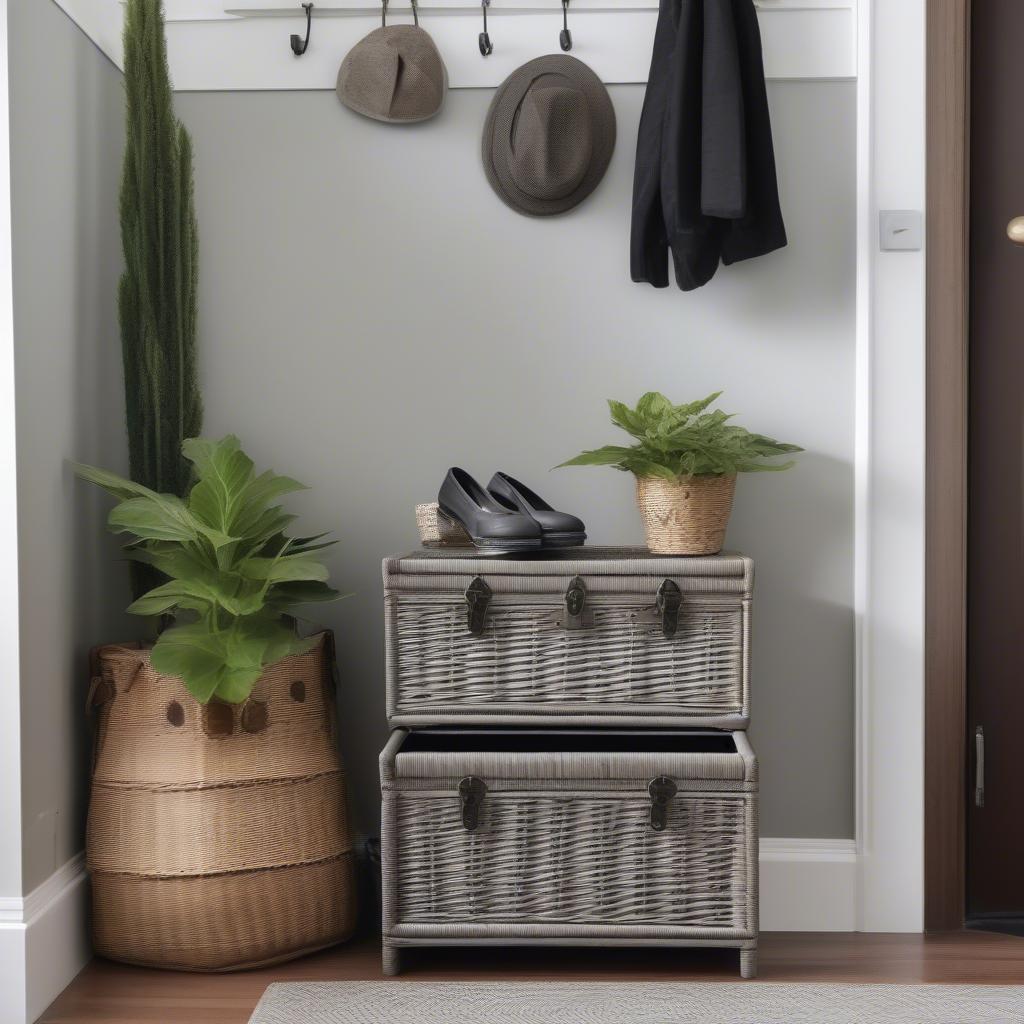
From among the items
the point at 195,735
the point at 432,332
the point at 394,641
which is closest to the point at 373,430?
the point at 432,332

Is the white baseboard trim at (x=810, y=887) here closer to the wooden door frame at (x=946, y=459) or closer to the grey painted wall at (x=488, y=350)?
the grey painted wall at (x=488, y=350)

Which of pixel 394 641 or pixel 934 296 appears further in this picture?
pixel 934 296

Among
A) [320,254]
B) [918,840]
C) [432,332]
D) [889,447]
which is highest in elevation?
[320,254]

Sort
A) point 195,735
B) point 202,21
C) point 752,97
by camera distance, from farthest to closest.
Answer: point 202,21 < point 752,97 < point 195,735

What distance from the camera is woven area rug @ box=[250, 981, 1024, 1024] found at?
146 cm

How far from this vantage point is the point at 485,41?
6.17 ft

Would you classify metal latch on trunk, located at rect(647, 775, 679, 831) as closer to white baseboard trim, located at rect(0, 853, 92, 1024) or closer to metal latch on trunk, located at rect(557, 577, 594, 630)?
metal latch on trunk, located at rect(557, 577, 594, 630)

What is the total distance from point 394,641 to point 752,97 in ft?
3.41

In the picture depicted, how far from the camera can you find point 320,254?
1.93m

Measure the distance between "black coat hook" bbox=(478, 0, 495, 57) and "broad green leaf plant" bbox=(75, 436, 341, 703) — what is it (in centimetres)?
82

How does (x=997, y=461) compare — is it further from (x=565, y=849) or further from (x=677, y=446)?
(x=565, y=849)

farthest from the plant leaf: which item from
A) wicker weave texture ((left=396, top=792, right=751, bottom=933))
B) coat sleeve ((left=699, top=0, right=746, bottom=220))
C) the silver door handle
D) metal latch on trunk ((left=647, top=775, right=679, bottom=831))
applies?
the silver door handle

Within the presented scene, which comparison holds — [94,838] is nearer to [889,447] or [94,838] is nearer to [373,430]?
[373,430]

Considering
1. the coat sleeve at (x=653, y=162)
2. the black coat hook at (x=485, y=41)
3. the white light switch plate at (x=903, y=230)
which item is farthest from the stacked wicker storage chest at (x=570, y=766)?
the black coat hook at (x=485, y=41)
